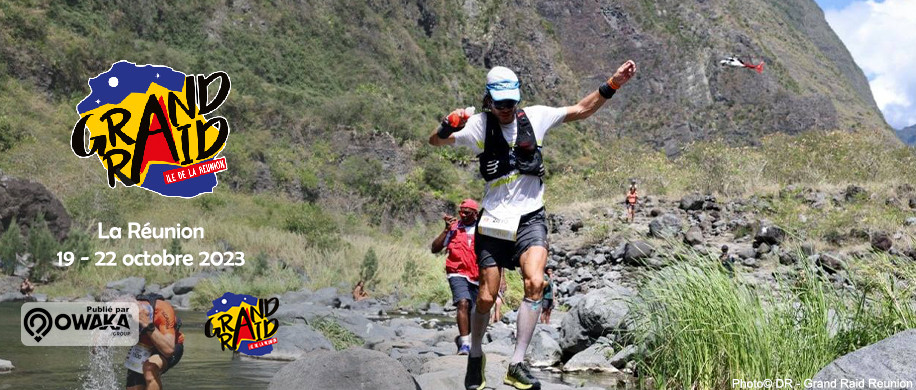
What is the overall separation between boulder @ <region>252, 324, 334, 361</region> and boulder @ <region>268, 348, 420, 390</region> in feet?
15.1

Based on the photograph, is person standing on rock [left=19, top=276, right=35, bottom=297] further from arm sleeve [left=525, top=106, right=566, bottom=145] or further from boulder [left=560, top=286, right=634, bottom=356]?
arm sleeve [left=525, top=106, right=566, bottom=145]

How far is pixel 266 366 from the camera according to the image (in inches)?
398

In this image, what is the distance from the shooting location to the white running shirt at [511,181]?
560 cm

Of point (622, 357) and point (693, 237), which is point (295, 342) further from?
point (693, 237)

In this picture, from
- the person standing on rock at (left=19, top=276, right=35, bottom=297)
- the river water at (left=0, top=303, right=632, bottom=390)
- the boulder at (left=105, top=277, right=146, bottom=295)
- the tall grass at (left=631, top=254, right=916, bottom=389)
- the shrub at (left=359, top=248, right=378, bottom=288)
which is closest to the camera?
the tall grass at (left=631, top=254, right=916, bottom=389)

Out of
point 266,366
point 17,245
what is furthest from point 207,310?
point 266,366

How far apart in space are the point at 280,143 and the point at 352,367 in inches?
1877

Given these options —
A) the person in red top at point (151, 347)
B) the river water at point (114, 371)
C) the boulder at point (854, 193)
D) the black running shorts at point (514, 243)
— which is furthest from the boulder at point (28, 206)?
the black running shorts at point (514, 243)

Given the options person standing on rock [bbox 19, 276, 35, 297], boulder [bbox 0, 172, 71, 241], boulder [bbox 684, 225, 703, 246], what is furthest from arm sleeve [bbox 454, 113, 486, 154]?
boulder [bbox 0, 172, 71, 241]

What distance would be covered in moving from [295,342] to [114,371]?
2666 millimetres

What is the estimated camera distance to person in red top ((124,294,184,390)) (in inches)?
256

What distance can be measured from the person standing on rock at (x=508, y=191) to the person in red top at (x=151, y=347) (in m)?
2.47

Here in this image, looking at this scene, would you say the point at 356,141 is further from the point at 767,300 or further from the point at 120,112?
the point at 767,300

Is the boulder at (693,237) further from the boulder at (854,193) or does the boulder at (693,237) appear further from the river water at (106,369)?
the river water at (106,369)
